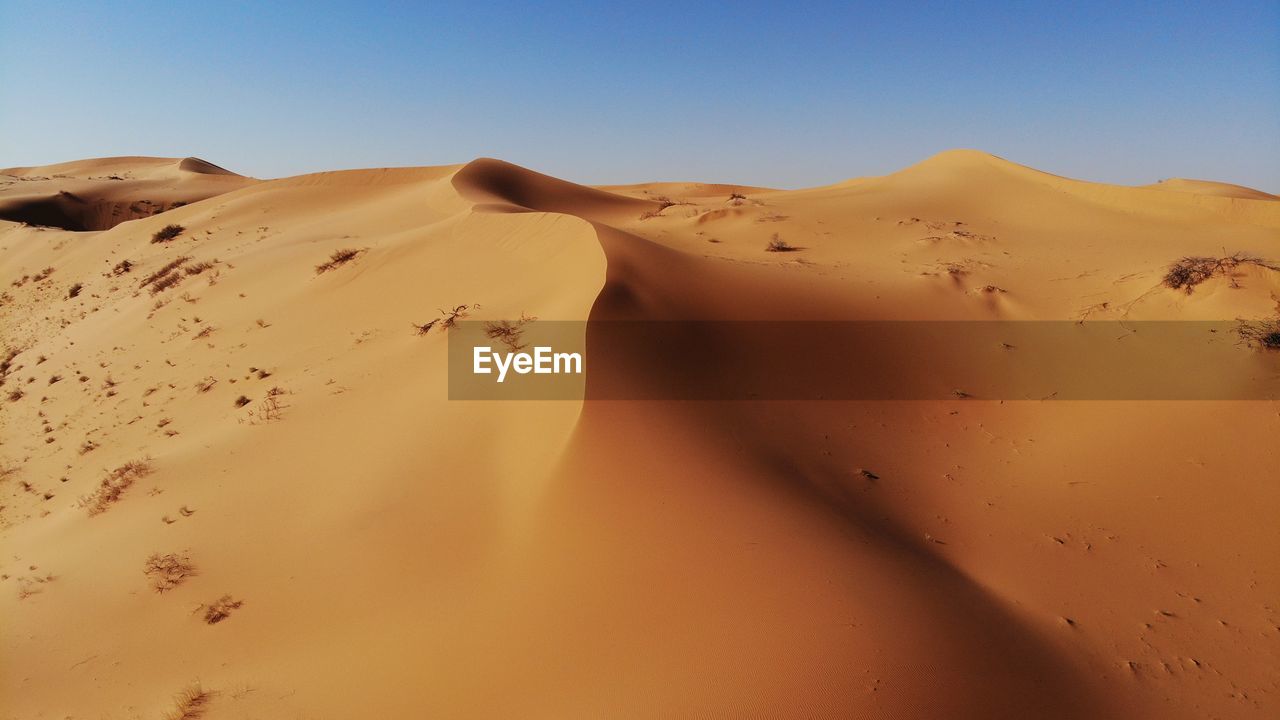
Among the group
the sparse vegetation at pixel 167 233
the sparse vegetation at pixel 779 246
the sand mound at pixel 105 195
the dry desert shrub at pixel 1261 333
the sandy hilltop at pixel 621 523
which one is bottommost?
the sandy hilltop at pixel 621 523

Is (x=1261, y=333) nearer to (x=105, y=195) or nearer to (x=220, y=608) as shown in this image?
(x=220, y=608)

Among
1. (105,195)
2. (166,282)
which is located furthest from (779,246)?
(105,195)

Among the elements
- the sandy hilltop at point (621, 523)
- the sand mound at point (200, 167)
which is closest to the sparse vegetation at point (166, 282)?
the sandy hilltop at point (621, 523)

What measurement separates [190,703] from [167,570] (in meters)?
1.61

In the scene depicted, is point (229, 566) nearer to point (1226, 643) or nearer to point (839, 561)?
point (839, 561)

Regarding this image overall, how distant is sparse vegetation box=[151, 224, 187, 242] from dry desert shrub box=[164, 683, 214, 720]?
61.6 feet

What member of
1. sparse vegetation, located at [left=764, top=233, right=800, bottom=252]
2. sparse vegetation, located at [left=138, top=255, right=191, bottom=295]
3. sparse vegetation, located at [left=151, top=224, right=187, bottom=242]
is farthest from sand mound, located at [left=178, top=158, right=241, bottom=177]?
sparse vegetation, located at [left=764, top=233, right=800, bottom=252]

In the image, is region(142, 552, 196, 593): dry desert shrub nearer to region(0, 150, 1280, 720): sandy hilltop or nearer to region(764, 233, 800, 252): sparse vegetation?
region(0, 150, 1280, 720): sandy hilltop

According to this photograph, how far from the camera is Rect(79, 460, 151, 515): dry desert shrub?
6.23 meters

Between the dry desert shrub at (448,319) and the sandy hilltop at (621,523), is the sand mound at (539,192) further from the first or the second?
the dry desert shrub at (448,319)

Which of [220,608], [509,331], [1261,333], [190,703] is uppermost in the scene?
[1261,333]

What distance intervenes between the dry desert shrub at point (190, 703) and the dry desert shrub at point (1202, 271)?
10.4 metres

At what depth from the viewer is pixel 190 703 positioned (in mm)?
3738

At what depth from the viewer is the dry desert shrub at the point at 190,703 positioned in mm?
3654
